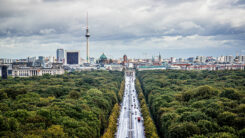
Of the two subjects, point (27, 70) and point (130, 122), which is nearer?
point (130, 122)

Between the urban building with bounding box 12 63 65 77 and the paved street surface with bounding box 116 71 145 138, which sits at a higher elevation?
the urban building with bounding box 12 63 65 77

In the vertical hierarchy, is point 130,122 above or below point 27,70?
below

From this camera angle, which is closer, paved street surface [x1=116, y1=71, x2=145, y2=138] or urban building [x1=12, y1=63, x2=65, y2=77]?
paved street surface [x1=116, y1=71, x2=145, y2=138]

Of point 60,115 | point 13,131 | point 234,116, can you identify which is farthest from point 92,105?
point 234,116

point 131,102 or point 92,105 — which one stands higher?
point 92,105

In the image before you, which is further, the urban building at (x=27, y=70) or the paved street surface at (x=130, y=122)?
→ the urban building at (x=27, y=70)

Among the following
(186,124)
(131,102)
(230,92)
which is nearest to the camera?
(186,124)

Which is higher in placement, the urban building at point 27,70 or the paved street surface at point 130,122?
the urban building at point 27,70

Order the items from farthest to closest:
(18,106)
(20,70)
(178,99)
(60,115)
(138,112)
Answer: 1. (20,70)
2. (138,112)
3. (178,99)
4. (18,106)
5. (60,115)

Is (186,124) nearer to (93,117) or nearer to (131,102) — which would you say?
(93,117)

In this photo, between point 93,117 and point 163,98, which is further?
point 163,98

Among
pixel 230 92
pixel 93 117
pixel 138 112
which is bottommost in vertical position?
pixel 138 112
